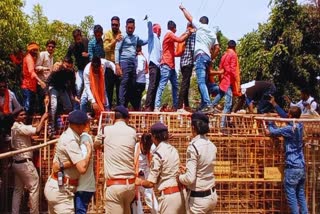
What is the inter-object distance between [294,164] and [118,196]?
12.7 feet

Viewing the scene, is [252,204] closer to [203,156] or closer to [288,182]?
[288,182]

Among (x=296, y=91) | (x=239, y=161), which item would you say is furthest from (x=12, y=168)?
(x=296, y=91)

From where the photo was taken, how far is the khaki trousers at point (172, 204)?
8523mm

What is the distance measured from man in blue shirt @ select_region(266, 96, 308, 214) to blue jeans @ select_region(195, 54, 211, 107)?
1857mm

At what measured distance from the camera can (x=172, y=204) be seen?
28.0 ft

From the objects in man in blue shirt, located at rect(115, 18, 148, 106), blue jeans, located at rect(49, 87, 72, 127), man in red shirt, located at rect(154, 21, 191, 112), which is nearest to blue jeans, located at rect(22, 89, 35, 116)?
blue jeans, located at rect(49, 87, 72, 127)

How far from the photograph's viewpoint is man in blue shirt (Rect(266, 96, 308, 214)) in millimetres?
11125

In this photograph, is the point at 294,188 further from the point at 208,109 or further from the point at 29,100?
the point at 29,100

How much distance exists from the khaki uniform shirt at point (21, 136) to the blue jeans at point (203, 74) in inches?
142

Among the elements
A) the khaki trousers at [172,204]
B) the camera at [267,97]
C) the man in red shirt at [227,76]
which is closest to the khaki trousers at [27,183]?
the khaki trousers at [172,204]

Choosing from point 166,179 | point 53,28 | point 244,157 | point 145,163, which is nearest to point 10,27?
point 244,157

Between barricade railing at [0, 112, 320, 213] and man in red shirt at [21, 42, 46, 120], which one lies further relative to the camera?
man in red shirt at [21, 42, 46, 120]

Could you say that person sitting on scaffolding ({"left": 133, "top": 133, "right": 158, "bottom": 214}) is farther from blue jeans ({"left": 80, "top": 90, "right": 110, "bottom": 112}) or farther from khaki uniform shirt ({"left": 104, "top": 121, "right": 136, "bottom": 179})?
blue jeans ({"left": 80, "top": 90, "right": 110, "bottom": 112})

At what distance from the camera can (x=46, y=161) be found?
1222cm
